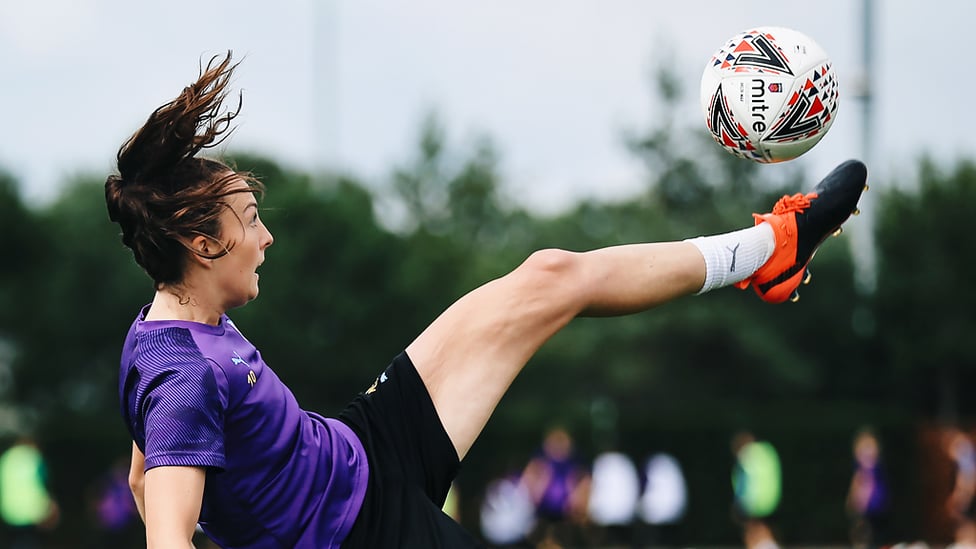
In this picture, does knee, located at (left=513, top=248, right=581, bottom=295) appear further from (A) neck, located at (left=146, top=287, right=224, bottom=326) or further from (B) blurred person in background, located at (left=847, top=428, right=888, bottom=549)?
(B) blurred person in background, located at (left=847, top=428, right=888, bottom=549)

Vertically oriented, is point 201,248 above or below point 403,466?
above

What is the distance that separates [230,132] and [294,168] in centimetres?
3633

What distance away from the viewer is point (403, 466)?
428 cm

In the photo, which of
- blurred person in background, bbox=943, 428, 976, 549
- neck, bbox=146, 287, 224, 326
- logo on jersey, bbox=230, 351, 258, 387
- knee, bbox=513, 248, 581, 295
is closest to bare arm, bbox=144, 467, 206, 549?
logo on jersey, bbox=230, 351, 258, 387

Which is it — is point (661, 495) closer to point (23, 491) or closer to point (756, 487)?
point (756, 487)

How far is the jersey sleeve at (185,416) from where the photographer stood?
3.46 meters

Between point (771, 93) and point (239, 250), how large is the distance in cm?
232

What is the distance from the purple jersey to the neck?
0.14 ft

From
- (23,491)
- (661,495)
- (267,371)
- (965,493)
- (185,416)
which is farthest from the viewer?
(965,493)

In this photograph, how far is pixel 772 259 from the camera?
4844 mm

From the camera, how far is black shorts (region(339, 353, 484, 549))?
4090 mm

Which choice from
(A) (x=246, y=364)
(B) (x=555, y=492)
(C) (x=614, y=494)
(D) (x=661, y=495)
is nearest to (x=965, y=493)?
(D) (x=661, y=495)

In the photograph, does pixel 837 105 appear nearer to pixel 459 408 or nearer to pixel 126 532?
pixel 459 408

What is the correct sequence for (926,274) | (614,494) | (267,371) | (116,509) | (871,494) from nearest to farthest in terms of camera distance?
(267,371), (871,494), (614,494), (116,509), (926,274)
